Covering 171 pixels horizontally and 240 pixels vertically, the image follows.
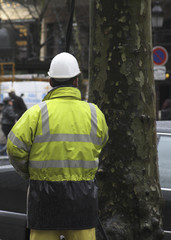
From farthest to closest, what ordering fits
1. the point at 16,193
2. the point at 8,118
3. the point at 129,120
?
the point at 8,118 → the point at 16,193 → the point at 129,120

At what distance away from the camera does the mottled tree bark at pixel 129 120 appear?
4.17m

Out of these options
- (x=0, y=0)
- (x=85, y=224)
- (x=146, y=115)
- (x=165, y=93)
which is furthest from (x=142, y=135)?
(x=165, y=93)

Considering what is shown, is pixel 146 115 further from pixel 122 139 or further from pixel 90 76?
pixel 90 76

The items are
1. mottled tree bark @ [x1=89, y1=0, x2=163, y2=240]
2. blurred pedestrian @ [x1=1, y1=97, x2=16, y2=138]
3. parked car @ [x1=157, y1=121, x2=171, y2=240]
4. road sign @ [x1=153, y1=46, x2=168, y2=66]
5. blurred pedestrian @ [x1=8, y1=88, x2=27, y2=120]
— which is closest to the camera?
mottled tree bark @ [x1=89, y1=0, x2=163, y2=240]

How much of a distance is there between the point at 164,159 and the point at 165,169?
113 millimetres

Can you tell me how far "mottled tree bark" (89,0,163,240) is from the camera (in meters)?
4.17

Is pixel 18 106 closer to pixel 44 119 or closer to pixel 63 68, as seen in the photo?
pixel 63 68

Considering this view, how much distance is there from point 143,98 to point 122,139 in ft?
1.25

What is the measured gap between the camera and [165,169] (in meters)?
4.64

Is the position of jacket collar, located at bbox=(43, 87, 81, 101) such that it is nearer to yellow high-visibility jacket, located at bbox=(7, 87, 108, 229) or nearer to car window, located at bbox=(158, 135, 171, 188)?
yellow high-visibility jacket, located at bbox=(7, 87, 108, 229)

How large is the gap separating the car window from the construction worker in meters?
1.44

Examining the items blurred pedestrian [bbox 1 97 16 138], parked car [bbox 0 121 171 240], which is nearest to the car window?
parked car [bbox 0 121 171 240]

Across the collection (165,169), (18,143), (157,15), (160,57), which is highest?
(157,15)

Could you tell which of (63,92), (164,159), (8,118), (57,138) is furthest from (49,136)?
(8,118)
